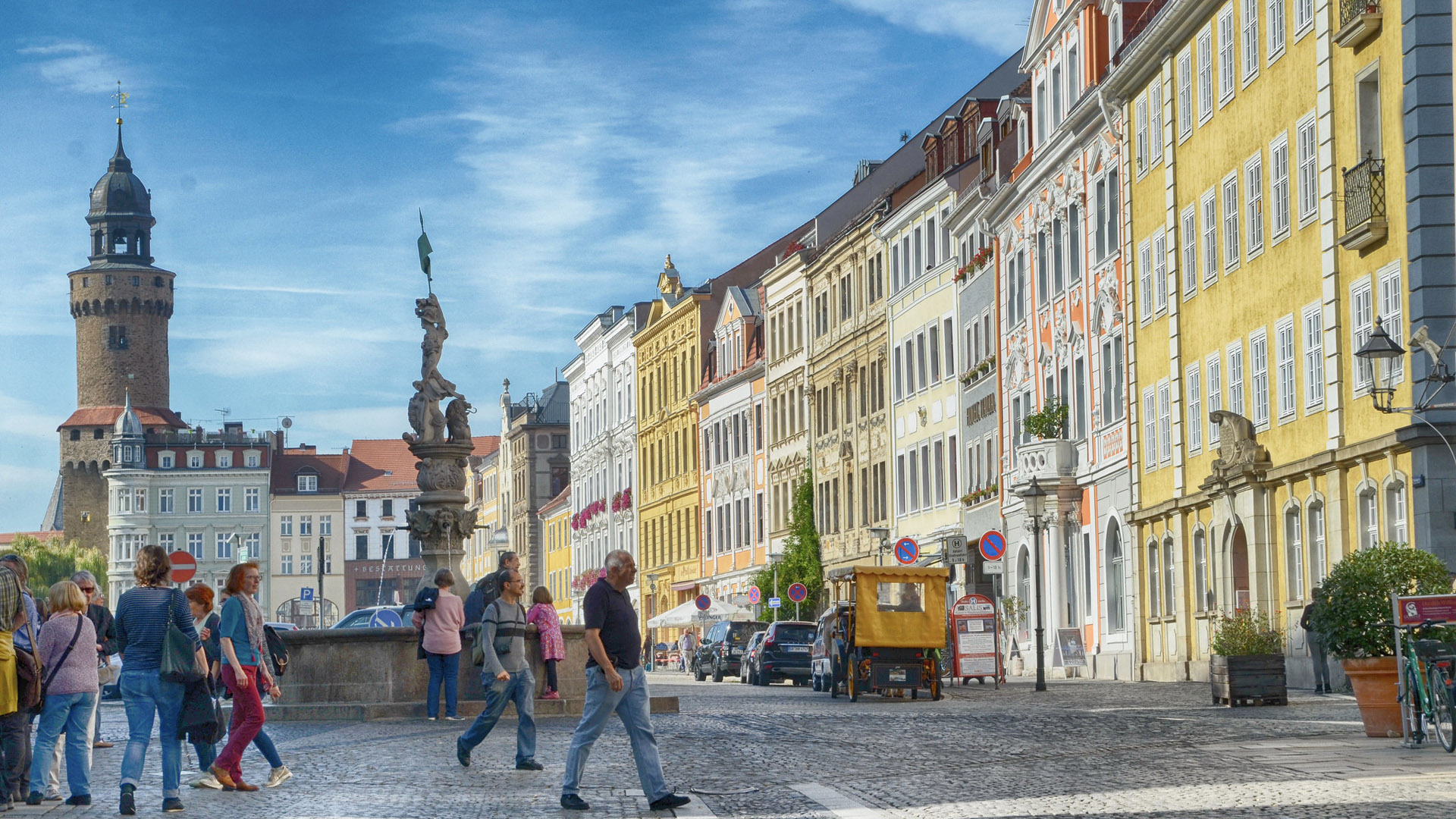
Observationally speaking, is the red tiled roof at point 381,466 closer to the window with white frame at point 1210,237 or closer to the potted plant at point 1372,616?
the window with white frame at point 1210,237

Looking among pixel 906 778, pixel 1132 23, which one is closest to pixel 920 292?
pixel 1132 23

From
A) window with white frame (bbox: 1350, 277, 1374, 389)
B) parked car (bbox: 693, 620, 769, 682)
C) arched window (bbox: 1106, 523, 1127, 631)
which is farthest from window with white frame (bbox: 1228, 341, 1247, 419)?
parked car (bbox: 693, 620, 769, 682)

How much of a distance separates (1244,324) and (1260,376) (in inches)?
43.9

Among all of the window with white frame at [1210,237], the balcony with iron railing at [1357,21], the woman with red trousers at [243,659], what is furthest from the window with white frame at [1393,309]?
the woman with red trousers at [243,659]

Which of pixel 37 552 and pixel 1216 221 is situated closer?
pixel 1216 221

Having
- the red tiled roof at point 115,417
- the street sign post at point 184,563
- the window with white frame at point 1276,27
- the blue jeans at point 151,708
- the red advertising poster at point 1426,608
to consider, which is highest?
the red tiled roof at point 115,417

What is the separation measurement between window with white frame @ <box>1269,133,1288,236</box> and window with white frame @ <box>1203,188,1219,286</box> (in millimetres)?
3173

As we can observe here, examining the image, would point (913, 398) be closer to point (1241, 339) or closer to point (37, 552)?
point (1241, 339)

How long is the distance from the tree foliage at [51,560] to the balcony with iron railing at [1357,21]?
351 ft

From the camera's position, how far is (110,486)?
165000 millimetres

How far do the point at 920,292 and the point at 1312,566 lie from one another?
29.9 m

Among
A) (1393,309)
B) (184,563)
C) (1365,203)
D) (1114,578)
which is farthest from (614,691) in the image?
(1114,578)

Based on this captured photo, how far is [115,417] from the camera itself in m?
166

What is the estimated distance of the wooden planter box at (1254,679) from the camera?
2680cm
